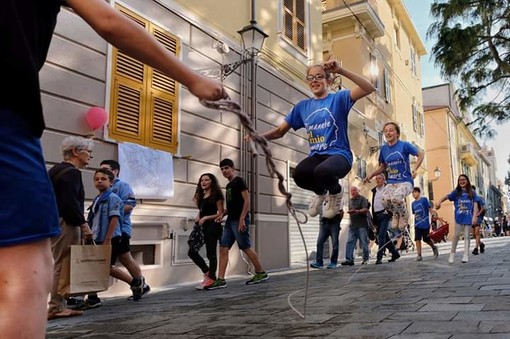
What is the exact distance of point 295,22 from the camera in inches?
537

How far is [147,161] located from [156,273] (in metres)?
1.82

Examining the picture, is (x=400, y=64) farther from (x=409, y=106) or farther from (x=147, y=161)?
(x=147, y=161)

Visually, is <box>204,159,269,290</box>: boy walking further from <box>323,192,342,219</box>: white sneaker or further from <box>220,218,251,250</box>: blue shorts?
<box>323,192,342,219</box>: white sneaker

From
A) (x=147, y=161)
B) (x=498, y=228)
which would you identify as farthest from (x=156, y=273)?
(x=498, y=228)

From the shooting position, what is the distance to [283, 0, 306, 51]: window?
43.2 feet

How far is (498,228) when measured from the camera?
43.0 meters

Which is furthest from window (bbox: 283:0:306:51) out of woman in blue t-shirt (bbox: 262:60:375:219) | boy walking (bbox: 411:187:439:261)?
woman in blue t-shirt (bbox: 262:60:375:219)

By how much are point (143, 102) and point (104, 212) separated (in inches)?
116

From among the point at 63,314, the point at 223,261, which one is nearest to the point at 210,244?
the point at 223,261

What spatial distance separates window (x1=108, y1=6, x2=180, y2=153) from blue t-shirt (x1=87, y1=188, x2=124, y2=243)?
73.1 inches

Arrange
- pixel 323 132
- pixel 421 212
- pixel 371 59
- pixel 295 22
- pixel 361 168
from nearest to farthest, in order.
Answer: pixel 323 132 → pixel 421 212 → pixel 295 22 → pixel 361 168 → pixel 371 59

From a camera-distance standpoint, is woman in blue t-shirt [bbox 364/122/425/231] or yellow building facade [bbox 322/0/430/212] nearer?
woman in blue t-shirt [bbox 364/122/425/231]

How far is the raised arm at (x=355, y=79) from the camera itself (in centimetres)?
431

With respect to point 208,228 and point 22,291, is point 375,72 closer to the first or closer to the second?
point 208,228
